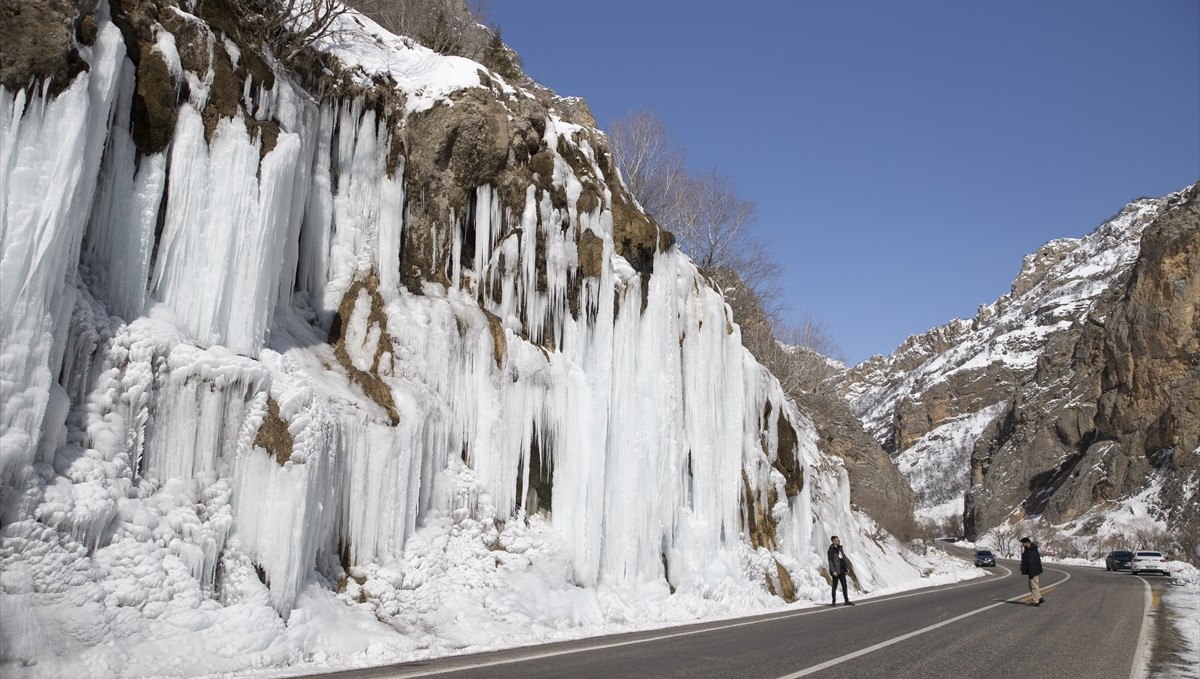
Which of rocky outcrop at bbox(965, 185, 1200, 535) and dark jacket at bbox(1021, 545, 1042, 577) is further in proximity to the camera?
rocky outcrop at bbox(965, 185, 1200, 535)

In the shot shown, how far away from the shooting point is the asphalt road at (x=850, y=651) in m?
6.79

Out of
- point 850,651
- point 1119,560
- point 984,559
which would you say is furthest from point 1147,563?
point 850,651

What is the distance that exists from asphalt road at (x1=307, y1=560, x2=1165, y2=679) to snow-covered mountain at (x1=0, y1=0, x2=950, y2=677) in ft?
5.49

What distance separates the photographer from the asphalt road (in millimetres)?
6793

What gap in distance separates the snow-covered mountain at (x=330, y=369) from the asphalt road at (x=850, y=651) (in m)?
1.67

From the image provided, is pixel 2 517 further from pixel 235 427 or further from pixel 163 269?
pixel 163 269

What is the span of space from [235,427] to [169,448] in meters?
0.76

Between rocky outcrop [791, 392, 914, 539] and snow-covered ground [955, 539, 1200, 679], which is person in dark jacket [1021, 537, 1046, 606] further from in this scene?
rocky outcrop [791, 392, 914, 539]

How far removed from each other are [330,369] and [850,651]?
25.2ft

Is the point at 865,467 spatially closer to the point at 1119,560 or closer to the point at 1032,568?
the point at 1119,560

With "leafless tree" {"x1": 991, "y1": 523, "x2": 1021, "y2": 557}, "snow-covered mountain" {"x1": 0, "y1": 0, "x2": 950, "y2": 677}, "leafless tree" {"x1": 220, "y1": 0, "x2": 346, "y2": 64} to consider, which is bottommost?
"leafless tree" {"x1": 991, "y1": 523, "x2": 1021, "y2": 557}

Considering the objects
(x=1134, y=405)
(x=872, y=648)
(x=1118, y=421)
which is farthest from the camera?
(x=1118, y=421)

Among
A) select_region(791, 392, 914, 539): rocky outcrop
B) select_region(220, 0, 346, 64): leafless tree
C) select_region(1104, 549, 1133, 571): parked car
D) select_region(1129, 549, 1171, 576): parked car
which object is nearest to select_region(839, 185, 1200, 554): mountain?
select_region(791, 392, 914, 539): rocky outcrop

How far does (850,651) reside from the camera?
8109mm
